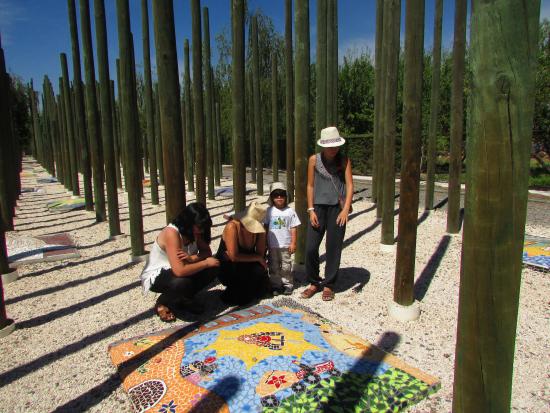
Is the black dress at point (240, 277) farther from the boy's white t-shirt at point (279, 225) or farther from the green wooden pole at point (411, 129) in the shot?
the green wooden pole at point (411, 129)

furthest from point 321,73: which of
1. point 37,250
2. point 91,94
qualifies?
point 37,250

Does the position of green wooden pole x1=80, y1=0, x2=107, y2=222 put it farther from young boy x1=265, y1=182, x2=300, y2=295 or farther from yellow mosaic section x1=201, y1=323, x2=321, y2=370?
yellow mosaic section x1=201, y1=323, x2=321, y2=370

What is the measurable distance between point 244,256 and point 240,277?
0.68 ft

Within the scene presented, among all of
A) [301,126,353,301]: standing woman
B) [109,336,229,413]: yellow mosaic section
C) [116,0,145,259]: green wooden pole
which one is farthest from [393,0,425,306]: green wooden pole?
[116,0,145,259]: green wooden pole

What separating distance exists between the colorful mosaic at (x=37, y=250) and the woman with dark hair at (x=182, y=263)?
9.27 ft

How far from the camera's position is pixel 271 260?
4.25 meters

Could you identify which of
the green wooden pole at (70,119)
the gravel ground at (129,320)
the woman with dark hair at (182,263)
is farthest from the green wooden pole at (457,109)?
the green wooden pole at (70,119)

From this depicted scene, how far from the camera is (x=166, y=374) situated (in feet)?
8.74

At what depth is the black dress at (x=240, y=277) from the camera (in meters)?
3.97

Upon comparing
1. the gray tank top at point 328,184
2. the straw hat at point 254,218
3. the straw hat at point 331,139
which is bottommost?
the straw hat at point 254,218

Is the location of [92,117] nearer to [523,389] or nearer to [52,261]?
[52,261]

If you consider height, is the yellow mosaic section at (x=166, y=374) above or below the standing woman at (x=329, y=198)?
below

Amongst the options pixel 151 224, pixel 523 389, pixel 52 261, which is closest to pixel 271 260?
pixel 523 389

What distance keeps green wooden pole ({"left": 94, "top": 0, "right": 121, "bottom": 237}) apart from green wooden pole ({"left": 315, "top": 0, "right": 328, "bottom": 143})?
317 cm
